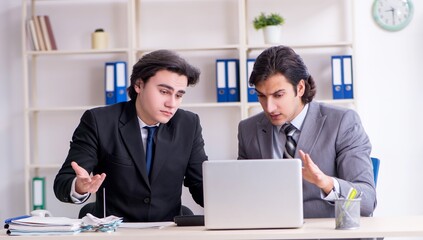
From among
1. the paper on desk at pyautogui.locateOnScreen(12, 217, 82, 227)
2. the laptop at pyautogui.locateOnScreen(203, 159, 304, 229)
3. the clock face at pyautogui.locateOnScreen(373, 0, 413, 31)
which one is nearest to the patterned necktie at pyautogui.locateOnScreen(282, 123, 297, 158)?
the laptop at pyautogui.locateOnScreen(203, 159, 304, 229)

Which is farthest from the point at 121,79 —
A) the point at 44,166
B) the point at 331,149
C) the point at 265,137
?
the point at 331,149

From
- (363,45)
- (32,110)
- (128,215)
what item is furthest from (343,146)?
(32,110)

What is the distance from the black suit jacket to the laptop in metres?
0.71

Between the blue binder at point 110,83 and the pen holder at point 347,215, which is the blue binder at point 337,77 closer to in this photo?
the blue binder at point 110,83

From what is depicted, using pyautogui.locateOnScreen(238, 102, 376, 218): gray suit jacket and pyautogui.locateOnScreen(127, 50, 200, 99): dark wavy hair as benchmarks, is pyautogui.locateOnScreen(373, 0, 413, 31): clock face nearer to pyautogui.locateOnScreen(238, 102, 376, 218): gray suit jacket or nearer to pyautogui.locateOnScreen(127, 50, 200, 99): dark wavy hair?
pyautogui.locateOnScreen(238, 102, 376, 218): gray suit jacket

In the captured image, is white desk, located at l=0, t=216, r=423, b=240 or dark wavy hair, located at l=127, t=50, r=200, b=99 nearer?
white desk, located at l=0, t=216, r=423, b=240

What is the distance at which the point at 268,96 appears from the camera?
2.86 m

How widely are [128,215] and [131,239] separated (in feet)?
2.42

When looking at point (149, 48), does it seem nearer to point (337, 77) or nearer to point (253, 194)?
point (337, 77)

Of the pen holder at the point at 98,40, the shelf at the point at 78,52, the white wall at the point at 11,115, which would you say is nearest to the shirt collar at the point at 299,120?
the shelf at the point at 78,52

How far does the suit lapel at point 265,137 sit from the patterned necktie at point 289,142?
0.21 ft

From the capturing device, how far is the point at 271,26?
185 inches

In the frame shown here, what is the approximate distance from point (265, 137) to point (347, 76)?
5.99ft

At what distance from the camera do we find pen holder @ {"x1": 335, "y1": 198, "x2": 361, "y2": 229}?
2207 mm
